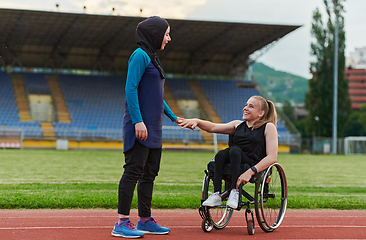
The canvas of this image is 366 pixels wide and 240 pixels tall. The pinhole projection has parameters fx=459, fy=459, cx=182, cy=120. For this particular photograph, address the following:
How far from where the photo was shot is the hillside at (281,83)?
148 m

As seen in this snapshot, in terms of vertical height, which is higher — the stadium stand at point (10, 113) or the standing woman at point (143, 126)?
the stadium stand at point (10, 113)

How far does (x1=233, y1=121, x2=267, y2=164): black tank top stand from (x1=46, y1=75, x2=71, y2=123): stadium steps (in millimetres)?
29089

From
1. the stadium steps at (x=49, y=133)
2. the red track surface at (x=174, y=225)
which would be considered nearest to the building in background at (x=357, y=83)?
the stadium steps at (x=49, y=133)

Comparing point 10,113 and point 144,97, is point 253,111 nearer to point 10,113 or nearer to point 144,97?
point 144,97

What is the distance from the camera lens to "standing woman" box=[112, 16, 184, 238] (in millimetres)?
4035

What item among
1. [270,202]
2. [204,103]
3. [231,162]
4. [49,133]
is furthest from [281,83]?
[231,162]

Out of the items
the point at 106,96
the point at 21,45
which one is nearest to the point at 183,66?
the point at 106,96

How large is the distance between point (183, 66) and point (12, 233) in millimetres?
36944

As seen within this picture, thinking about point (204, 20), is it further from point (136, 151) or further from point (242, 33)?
point (136, 151)

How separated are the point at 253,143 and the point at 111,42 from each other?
32.3 meters

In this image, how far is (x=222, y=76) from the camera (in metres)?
41.7

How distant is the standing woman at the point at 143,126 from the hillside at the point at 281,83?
460ft

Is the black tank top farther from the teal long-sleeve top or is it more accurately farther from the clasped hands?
the clasped hands

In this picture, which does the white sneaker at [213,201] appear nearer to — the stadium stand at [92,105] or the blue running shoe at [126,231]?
the blue running shoe at [126,231]
